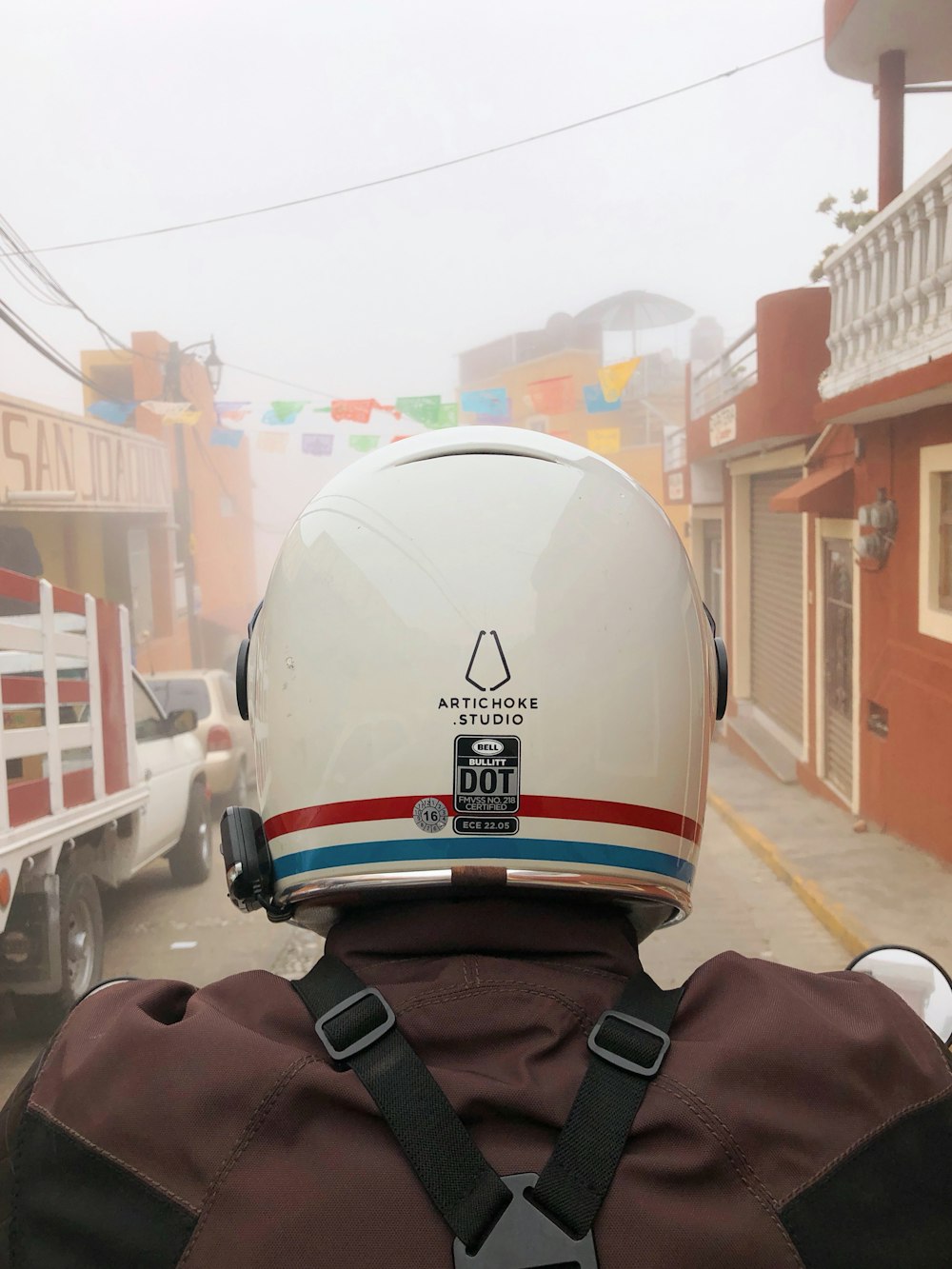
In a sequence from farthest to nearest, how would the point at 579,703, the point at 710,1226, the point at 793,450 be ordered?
the point at 793,450 → the point at 579,703 → the point at 710,1226

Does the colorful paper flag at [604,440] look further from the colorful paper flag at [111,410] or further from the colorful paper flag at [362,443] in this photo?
the colorful paper flag at [111,410]

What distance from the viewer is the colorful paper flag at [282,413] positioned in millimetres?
5992

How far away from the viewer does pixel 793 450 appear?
7508 mm

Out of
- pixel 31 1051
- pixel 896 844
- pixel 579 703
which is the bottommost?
pixel 896 844

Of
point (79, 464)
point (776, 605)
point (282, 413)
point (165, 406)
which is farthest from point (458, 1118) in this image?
point (776, 605)

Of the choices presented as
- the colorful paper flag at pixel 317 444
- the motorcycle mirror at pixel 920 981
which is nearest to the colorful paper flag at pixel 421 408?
the colorful paper flag at pixel 317 444

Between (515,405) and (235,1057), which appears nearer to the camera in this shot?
(235,1057)

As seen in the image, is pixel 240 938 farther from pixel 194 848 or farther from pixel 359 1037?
pixel 359 1037

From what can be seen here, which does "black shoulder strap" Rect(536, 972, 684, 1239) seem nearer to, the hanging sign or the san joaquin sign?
the san joaquin sign

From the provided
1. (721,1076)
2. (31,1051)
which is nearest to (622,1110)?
(721,1076)

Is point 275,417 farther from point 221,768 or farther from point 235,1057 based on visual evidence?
point 235,1057

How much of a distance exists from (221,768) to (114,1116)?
4.35m

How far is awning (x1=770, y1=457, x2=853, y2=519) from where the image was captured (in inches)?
225

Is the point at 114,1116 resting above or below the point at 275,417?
below
